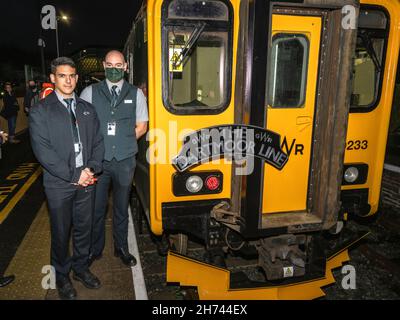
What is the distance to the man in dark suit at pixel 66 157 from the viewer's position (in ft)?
10.5

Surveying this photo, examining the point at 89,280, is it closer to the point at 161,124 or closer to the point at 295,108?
the point at 161,124

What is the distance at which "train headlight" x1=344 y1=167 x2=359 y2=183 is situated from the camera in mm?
3633

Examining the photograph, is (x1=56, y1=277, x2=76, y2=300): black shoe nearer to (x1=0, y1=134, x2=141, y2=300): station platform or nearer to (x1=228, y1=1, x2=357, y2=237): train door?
(x1=0, y1=134, x2=141, y2=300): station platform

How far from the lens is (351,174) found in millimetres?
3648

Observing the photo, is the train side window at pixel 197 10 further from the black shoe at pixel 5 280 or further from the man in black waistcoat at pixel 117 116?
the black shoe at pixel 5 280

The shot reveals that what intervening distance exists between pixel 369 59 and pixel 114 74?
2.69 meters

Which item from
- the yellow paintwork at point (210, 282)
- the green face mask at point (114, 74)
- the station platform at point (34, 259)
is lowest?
the station platform at point (34, 259)

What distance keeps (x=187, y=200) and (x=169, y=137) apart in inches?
24.2

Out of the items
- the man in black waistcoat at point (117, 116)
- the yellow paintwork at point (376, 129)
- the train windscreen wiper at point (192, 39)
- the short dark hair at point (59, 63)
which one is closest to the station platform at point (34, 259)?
the man in black waistcoat at point (117, 116)

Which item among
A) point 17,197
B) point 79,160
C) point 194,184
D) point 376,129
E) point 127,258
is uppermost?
point 376,129

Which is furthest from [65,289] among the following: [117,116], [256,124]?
[256,124]

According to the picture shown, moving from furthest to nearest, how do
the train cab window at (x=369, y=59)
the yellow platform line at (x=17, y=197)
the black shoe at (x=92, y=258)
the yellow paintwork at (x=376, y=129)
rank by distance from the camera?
the yellow platform line at (x=17, y=197), the black shoe at (x=92, y=258), the yellow paintwork at (x=376, y=129), the train cab window at (x=369, y=59)

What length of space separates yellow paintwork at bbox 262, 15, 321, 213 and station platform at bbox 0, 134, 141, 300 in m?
1.89

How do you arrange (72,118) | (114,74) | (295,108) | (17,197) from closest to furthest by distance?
1. (295,108)
2. (72,118)
3. (114,74)
4. (17,197)
